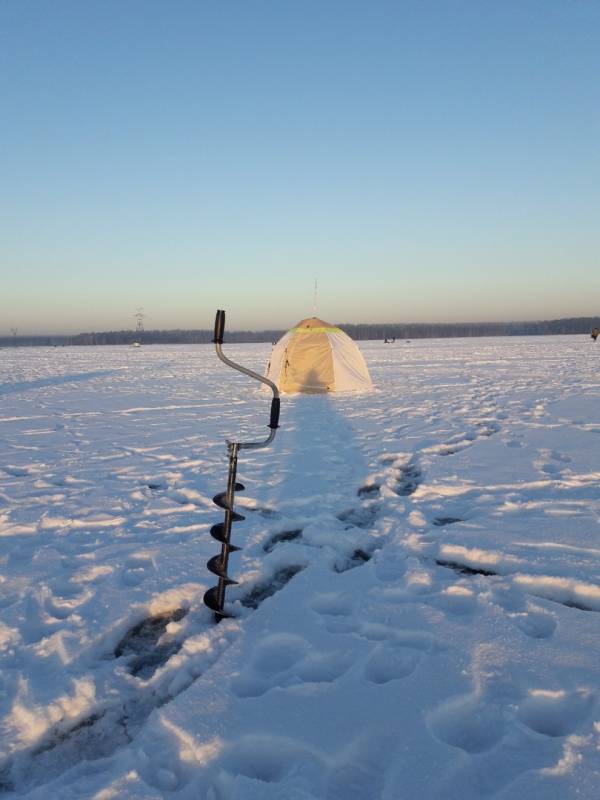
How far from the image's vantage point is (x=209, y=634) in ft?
9.23

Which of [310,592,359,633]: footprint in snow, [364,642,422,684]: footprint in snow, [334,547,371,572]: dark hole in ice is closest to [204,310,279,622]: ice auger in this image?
[310,592,359,633]: footprint in snow

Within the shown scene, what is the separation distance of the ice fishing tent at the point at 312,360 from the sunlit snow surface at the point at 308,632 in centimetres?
733

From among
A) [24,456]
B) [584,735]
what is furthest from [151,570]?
[24,456]

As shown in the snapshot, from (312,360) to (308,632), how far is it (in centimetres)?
1125

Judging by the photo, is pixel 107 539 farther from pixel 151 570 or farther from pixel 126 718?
pixel 126 718

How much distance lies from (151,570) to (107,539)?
2.83ft

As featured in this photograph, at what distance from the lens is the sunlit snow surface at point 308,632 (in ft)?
6.39

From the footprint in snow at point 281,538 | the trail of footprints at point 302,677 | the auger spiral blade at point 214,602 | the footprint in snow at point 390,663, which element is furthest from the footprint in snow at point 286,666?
the footprint in snow at point 281,538

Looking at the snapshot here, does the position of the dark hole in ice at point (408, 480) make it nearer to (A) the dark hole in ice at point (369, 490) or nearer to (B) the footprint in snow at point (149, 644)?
(A) the dark hole in ice at point (369, 490)

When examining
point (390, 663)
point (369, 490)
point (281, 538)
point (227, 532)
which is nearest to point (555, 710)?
point (390, 663)

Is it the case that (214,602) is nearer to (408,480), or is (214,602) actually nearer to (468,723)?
(468,723)

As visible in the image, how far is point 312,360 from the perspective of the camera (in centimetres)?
1377

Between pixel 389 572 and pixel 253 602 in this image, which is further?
pixel 389 572

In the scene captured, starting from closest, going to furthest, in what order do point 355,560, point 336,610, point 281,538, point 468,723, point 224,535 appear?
point 468,723 → point 224,535 → point 336,610 → point 355,560 → point 281,538
